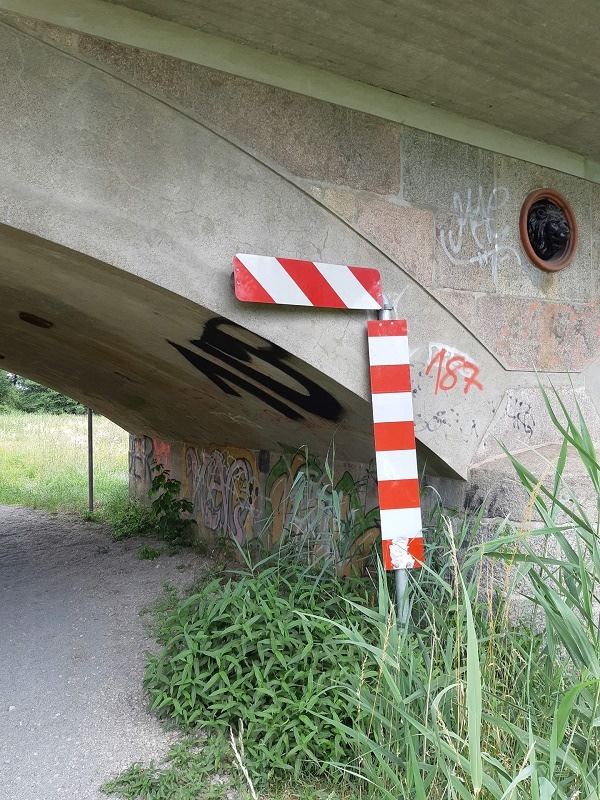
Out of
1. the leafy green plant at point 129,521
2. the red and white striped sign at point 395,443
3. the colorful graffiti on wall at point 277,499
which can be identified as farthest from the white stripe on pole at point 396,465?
the leafy green plant at point 129,521

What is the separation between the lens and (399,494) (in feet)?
10.7

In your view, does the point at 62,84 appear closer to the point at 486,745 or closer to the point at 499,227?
the point at 499,227

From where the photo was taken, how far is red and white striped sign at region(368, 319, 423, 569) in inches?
125

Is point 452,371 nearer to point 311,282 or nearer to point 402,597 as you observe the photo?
point 311,282

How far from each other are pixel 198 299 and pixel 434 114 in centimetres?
166

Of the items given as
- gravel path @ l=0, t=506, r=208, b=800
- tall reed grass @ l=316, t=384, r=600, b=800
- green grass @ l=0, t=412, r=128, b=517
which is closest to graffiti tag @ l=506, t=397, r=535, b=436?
tall reed grass @ l=316, t=384, r=600, b=800

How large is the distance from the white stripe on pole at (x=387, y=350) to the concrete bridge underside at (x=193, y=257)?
9 cm

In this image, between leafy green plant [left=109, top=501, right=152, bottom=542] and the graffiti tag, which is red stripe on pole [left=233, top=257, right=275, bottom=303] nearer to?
the graffiti tag

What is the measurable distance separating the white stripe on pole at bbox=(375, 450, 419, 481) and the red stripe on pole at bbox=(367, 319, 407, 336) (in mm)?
538

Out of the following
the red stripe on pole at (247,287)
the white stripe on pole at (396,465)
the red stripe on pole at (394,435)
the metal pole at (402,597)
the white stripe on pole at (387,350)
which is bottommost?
the metal pole at (402,597)

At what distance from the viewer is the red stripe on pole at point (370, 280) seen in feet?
11.3

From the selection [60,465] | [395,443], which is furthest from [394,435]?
[60,465]

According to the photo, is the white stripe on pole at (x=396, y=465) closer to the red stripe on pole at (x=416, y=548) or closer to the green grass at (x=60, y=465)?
the red stripe on pole at (x=416, y=548)

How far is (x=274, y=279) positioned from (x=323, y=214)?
428mm
